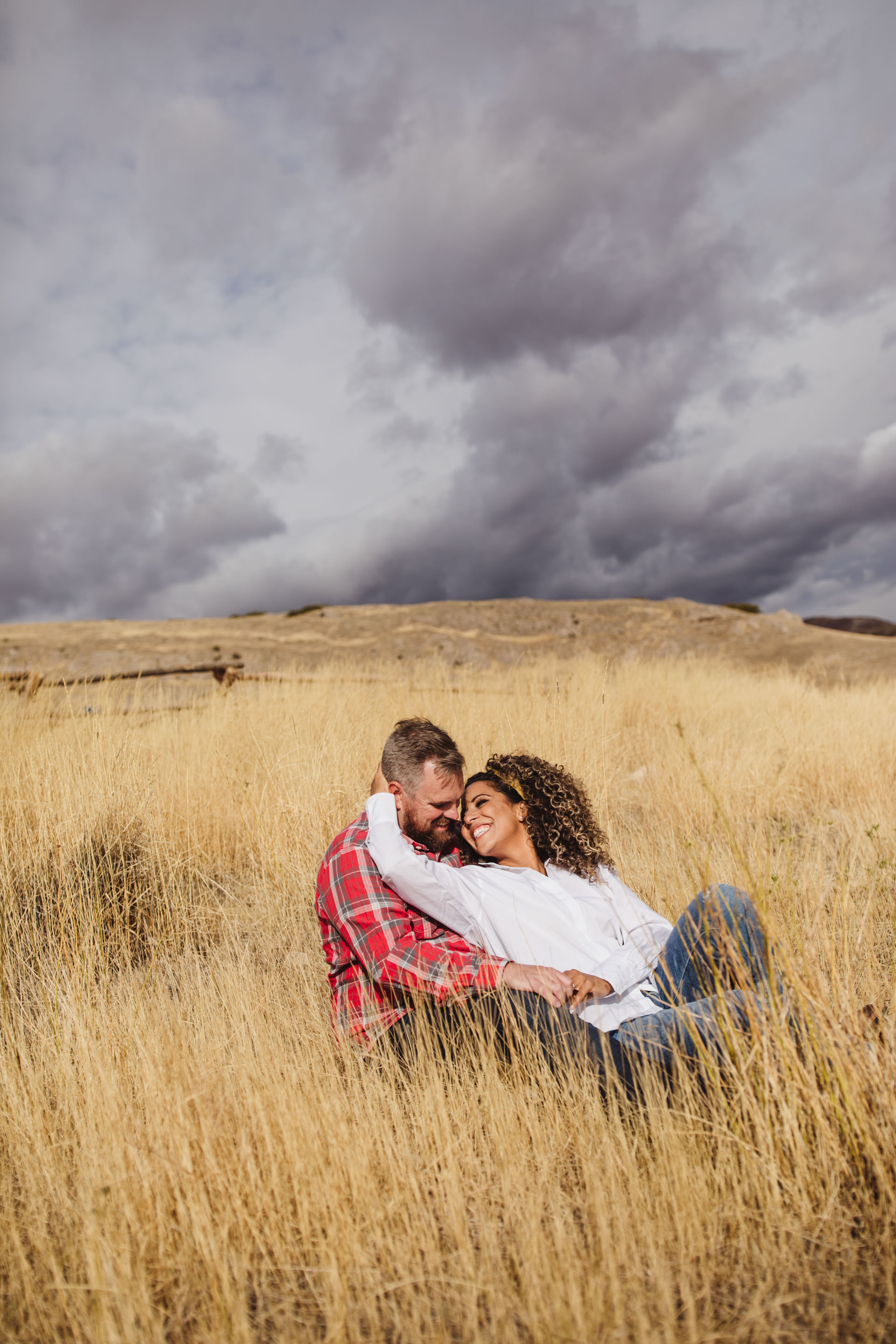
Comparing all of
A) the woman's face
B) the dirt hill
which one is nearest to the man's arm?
the woman's face

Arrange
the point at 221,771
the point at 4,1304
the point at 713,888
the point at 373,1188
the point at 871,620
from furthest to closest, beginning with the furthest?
the point at 871,620 < the point at 221,771 < the point at 713,888 < the point at 373,1188 < the point at 4,1304

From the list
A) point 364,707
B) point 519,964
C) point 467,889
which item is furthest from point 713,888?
point 364,707

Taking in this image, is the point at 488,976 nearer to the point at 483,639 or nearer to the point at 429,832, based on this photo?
the point at 429,832

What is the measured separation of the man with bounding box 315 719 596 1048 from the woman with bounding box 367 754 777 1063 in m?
0.08

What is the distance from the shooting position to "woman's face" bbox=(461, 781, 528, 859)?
2811 millimetres

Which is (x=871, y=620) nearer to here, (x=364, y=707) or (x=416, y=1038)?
(x=364, y=707)

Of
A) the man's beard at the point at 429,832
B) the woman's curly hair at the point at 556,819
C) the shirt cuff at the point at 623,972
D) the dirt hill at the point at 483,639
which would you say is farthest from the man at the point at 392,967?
the dirt hill at the point at 483,639

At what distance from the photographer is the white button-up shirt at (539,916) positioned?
2.23 m

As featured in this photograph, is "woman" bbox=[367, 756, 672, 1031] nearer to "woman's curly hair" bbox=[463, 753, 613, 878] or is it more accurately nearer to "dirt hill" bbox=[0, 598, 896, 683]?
"woman's curly hair" bbox=[463, 753, 613, 878]

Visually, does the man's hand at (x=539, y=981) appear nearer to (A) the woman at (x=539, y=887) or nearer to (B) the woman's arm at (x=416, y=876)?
(A) the woman at (x=539, y=887)

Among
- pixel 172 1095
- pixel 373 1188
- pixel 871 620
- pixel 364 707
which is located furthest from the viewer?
pixel 871 620

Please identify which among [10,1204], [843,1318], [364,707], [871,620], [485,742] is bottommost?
[843,1318]

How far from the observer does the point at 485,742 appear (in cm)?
603

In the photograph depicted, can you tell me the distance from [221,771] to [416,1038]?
3.60 m
